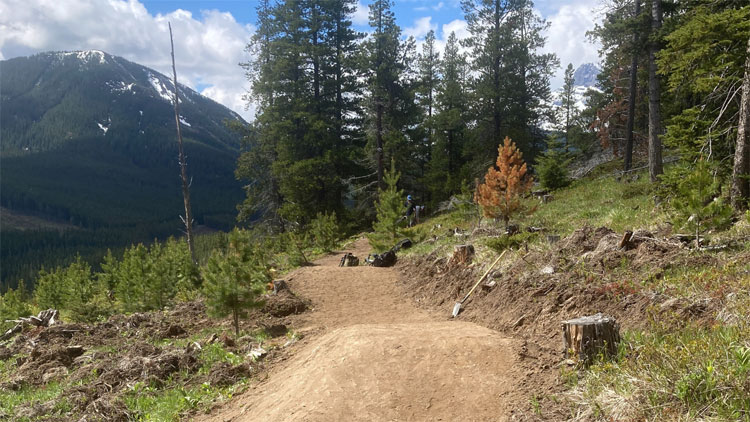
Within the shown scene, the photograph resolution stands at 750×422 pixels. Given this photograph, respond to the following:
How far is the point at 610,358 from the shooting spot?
4.89 metres

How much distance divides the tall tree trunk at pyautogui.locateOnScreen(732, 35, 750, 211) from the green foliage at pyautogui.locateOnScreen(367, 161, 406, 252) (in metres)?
11.0

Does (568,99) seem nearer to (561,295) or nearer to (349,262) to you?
(349,262)

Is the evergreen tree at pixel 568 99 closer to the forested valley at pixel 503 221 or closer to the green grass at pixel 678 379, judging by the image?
the forested valley at pixel 503 221

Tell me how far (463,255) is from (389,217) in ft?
22.0

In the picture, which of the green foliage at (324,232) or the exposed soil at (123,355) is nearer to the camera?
the exposed soil at (123,355)

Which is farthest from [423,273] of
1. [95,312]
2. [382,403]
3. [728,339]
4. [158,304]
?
[95,312]

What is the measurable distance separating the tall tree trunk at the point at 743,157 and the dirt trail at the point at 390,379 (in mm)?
6209

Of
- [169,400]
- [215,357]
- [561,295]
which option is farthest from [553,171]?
[169,400]

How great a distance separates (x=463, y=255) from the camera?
11.8 meters

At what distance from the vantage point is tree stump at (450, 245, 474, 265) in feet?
38.4

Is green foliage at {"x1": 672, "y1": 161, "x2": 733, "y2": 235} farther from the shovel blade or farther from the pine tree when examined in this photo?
the pine tree

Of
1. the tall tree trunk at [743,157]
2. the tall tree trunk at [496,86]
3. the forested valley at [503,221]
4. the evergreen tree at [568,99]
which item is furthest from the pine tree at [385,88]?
the evergreen tree at [568,99]

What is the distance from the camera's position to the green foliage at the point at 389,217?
17.8 meters

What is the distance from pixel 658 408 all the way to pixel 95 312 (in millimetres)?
20143
